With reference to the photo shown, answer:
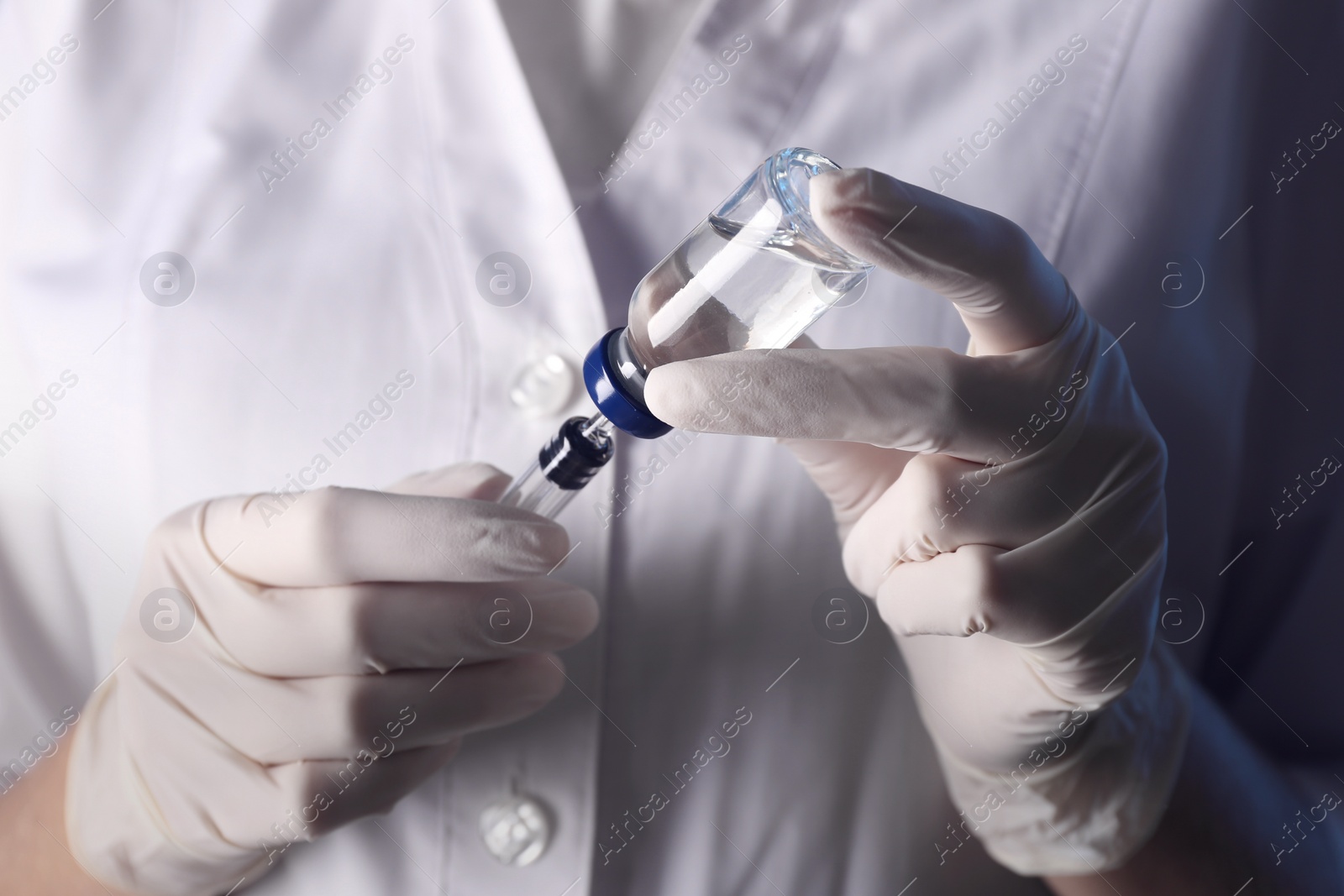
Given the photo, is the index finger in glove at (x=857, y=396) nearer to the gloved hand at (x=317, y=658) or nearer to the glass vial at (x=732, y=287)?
the glass vial at (x=732, y=287)

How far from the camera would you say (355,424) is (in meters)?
0.75

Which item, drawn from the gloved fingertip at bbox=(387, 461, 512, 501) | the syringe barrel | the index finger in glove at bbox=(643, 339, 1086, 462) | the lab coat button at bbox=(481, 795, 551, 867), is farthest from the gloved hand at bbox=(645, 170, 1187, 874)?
the lab coat button at bbox=(481, 795, 551, 867)

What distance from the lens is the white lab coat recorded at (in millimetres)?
730

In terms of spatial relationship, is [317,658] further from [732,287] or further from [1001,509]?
[1001,509]

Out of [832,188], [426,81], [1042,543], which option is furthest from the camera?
[426,81]

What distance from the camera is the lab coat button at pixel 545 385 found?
2.25ft

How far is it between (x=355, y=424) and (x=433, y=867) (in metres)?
0.39

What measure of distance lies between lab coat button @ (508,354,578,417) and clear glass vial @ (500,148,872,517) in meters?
0.09

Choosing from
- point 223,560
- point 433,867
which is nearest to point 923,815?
point 433,867

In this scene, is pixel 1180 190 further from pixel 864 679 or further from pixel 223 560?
pixel 223 560

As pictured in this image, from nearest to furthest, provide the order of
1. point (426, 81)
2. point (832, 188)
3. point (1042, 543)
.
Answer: point (832, 188) → point (1042, 543) → point (426, 81)

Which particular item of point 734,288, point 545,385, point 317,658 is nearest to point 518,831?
point 317,658

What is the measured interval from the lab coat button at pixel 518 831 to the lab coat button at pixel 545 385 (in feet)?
1.07

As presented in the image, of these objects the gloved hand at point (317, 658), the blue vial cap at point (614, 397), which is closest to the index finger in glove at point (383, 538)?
the gloved hand at point (317, 658)
